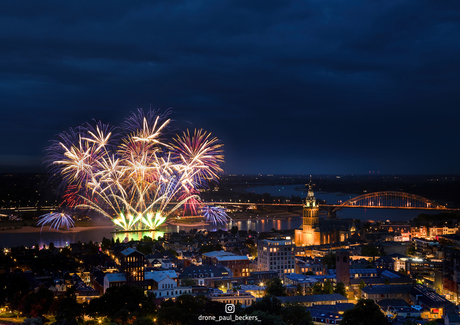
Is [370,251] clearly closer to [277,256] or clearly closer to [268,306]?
[277,256]

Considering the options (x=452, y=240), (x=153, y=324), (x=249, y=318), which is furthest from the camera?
(x=452, y=240)

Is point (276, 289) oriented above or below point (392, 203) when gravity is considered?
below

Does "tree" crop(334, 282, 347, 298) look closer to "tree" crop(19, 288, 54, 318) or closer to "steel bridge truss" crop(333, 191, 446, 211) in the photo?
"tree" crop(19, 288, 54, 318)

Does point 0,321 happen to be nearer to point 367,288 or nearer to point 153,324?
point 153,324

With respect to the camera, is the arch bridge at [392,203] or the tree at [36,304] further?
the arch bridge at [392,203]

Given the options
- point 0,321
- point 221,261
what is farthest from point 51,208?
point 0,321

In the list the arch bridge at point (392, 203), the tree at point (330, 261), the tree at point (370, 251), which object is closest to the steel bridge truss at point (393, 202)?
the arch bridge at point (392, 203)

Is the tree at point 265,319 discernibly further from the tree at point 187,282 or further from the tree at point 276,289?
the tree at point 187,282

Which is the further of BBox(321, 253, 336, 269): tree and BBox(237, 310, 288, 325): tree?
BBox(321, 253, 336, 269): tree

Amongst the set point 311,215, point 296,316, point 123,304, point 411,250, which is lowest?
point 296,316

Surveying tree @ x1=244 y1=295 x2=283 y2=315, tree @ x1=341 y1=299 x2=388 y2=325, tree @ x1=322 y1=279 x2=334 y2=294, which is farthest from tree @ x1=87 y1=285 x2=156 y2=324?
tree @ x1=322 y1=279 x2=334 y2=294

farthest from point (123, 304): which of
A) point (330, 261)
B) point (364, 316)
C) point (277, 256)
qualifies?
point (330, 261)
